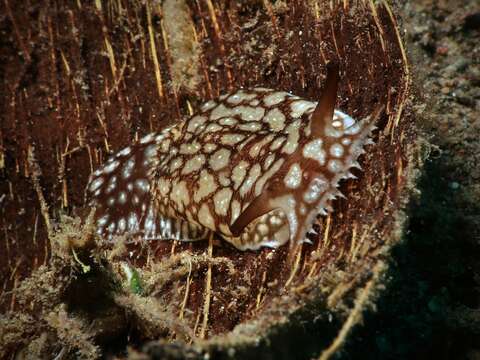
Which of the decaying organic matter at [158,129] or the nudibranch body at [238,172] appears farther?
the nudibranch body at [238,172]

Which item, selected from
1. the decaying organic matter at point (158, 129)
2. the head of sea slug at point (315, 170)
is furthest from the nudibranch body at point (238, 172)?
the decaying organic matter at point (158, 129)

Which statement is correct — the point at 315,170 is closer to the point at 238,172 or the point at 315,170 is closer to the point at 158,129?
the point at 238,172

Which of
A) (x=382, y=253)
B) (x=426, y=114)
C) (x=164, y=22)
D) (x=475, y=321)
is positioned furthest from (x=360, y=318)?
(x=164, y=22)

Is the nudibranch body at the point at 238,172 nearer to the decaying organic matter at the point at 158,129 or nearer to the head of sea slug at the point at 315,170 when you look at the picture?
the head of sea slug at the point at 315,170

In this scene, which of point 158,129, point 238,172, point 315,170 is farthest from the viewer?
point 158,129

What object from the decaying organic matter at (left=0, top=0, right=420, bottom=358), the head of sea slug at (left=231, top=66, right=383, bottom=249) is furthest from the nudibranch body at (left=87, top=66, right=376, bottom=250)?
the decaying organic matter at (left=0, top=0, right=420, bottom=358)

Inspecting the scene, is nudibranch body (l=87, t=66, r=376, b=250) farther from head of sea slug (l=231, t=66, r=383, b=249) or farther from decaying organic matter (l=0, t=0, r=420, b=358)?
decaying organic matter (l=0, t=0, r=420, b=358)

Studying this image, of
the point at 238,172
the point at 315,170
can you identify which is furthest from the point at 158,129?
the point at 315,170
